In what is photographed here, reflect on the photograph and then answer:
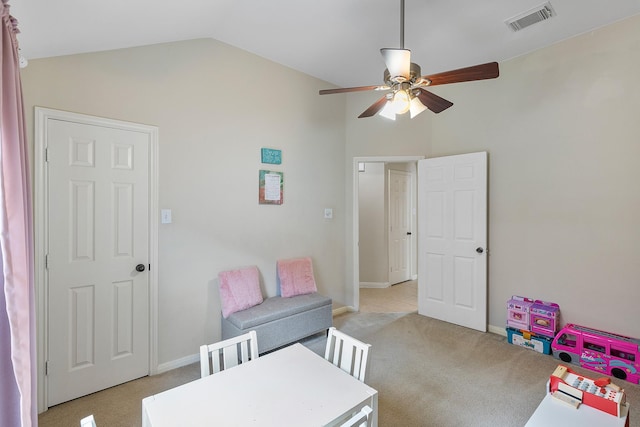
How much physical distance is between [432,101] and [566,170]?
6.13ft

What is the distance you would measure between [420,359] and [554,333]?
1.33m

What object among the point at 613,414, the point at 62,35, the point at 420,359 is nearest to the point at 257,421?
the point at 613,414

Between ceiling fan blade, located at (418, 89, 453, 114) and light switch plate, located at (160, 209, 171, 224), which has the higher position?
ceiling fan blade, located at (418, 89, 453, 114)

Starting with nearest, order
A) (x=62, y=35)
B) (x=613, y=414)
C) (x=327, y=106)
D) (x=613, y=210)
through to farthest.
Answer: (x=613, y=414)
(x=62, y=35)
(x=613, y=210)
(x=327, y=106)

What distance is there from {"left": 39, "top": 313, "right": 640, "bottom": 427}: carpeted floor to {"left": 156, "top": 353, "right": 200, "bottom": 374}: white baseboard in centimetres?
6

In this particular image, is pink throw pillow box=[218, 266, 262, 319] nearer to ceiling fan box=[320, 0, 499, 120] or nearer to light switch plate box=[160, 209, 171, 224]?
light switch plate box=[160, 209, 171, 224]

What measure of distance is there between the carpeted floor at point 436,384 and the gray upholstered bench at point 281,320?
0.23 m

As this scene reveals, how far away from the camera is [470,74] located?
5.81ft

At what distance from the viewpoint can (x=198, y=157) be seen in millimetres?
2777

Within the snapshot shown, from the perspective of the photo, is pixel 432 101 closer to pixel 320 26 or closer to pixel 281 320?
pixel 320 26

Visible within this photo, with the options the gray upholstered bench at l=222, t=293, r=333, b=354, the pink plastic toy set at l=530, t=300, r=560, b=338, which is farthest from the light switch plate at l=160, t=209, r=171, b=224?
the pink plastic toy set at l=530, t=300, r=560, b=338

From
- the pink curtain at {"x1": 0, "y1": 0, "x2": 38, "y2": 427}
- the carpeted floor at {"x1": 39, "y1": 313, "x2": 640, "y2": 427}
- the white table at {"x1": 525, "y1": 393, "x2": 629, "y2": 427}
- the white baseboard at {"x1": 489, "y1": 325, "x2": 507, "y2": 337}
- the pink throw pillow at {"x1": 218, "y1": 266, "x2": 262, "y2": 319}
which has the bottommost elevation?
the carpeted floor at {"x1": 39, "y1": 313, "x2": 640, "y2": 427}

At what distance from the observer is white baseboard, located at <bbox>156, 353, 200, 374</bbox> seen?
259cm

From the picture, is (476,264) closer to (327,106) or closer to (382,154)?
(382,154)
